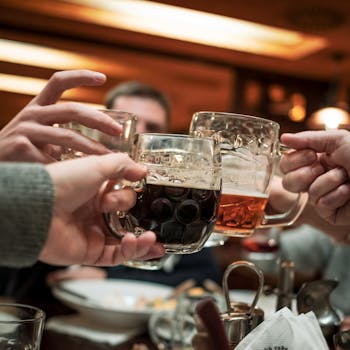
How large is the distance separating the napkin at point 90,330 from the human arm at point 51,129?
702 mm

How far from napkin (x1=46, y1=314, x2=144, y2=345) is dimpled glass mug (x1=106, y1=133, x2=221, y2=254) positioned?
2.27 ft

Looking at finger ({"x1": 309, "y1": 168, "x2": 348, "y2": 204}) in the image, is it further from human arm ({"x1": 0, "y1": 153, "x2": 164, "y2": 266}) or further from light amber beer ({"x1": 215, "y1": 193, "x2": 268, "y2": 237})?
human arm ({"x1": 0, "y1": 153, "x2": 164, "y2": 266})

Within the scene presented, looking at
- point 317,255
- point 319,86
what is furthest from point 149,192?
point 319,86

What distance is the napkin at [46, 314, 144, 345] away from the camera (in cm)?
132

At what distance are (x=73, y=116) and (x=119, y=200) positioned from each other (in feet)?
0.45

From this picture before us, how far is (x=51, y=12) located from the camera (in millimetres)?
5062

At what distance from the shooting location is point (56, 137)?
28.0 inches

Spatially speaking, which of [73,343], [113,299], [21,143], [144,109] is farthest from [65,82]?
[144,109]

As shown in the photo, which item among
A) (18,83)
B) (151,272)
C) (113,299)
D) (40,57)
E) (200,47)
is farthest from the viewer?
(18,83)

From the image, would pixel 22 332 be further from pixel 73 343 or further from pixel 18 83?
pixel 18 83

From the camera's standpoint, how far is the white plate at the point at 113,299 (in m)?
1.39

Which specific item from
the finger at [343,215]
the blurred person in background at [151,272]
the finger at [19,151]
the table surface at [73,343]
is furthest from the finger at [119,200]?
the blurred person in background at [151,272]

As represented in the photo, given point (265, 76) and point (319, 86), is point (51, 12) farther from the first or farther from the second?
point (319, 86)

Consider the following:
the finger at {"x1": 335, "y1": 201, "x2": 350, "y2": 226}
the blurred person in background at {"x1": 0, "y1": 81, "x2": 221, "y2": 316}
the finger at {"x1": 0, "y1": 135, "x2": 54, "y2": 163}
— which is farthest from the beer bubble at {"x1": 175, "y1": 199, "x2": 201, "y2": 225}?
the blurred person in background at {"x1": 0, "y1": 81, "x2": 221, "y2": 316}
